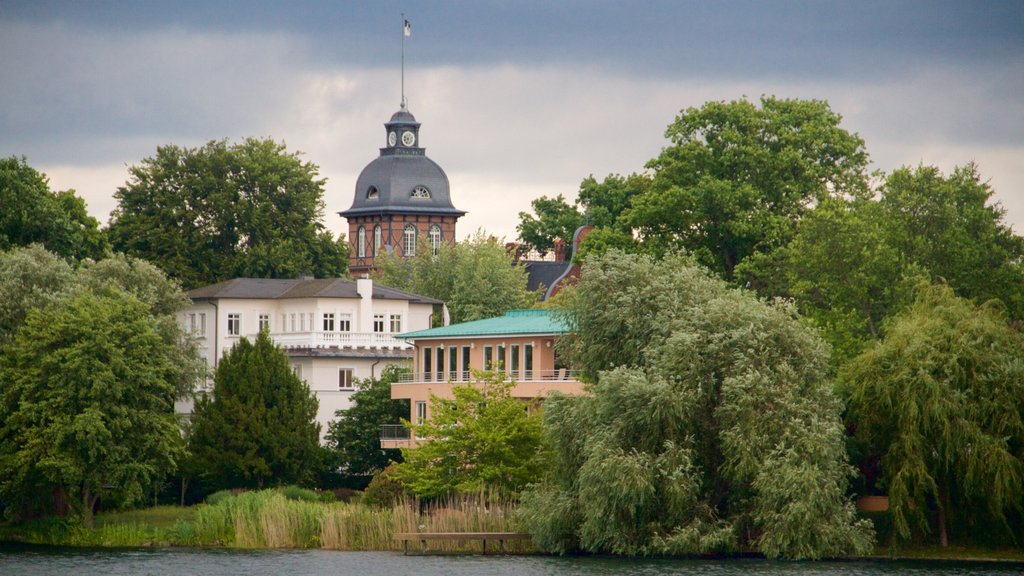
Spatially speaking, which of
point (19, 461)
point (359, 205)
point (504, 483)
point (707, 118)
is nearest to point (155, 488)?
point (19, 461)

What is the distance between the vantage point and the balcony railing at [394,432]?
88.7 meters

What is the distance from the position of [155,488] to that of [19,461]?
6124 mm

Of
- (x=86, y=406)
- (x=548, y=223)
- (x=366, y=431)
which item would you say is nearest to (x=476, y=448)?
(x=86, y=406)

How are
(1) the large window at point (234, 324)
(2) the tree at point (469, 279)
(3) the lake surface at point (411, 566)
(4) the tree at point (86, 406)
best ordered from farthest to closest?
1. (2) the tree at point (469, 279)
2. (1) the large window at point (234, 324)
3. (4) the tree at point (86, 406)
4. (3) the lake surface at point (411, 566)

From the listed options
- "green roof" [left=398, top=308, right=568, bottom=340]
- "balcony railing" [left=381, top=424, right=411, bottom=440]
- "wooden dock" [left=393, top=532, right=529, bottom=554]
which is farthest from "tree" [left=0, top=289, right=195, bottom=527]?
"wooden dock" [left=393, top=532, right=529, bottom=554]

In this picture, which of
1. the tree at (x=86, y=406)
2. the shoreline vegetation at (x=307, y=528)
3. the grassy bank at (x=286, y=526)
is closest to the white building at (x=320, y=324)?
the tree at (x=86, y=406)

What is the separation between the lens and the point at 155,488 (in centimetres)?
8119

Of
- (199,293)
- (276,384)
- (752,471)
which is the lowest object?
(752,471)

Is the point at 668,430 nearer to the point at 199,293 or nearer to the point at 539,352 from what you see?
the point at 539,352

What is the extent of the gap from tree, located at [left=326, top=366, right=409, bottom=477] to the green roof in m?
3.24

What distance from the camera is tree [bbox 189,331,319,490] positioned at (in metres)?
85.4

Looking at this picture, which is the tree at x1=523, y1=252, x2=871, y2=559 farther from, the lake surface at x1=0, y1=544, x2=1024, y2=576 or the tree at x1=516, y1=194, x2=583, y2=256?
the tree at x1=516, y1=194, x2=583, y2=256

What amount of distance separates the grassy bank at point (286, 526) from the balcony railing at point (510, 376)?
25.8 ft

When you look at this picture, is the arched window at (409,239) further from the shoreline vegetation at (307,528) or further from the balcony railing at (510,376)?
the shoreline vegetation at (307,528)
